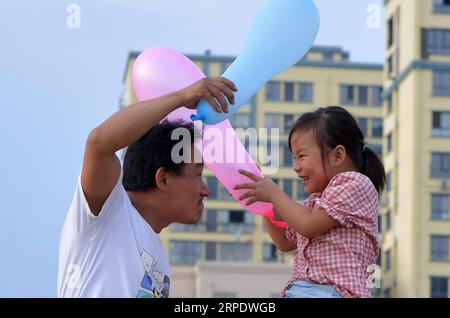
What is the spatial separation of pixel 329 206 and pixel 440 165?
4918 centimetres

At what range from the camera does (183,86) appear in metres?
4.35

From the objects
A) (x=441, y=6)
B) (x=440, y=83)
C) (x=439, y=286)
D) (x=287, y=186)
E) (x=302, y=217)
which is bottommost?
(x=439, y=286)

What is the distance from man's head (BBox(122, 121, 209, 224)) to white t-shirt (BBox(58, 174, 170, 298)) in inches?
8.2

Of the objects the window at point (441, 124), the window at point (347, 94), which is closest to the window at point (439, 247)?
the window at point (441, 124)

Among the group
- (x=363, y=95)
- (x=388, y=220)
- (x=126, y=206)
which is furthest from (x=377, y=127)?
(x=126, y=206)

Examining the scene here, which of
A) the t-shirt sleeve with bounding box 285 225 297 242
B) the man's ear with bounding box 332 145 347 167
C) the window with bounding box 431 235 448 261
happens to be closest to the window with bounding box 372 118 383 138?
the window with bounding box 431 235 448 261

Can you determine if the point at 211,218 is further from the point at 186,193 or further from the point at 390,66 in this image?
the point at 186,193

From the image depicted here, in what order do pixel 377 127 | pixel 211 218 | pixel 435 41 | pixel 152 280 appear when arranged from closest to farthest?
1. pixel 152 280
2. pixel 435 41
3. pixel 211 218
4. pixel 377 127

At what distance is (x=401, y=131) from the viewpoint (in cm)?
5303

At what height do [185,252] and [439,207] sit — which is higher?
[439,207]

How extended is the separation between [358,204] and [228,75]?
0.55 meters

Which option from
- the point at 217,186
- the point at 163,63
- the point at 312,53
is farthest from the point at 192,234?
the point at 163,63
